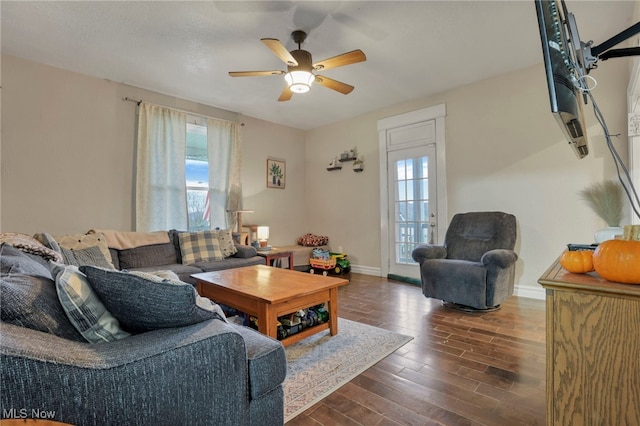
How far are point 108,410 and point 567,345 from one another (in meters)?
1.37

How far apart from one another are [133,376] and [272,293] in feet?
4.27

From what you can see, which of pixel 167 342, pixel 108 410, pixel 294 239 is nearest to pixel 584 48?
pixel 167 342

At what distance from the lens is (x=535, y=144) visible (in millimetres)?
3469

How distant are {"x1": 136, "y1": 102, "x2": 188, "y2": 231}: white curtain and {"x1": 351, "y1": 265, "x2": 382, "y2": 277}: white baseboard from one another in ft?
9.07

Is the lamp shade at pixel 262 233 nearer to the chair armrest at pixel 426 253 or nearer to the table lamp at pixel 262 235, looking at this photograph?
the table lamp at pixel 262 235

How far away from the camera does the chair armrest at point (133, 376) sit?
71cm

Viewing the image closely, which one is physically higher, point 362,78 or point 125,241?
point 362,78

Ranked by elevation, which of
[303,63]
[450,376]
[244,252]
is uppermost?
[303,63]

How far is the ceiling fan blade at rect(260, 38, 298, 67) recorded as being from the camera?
7.20 ft

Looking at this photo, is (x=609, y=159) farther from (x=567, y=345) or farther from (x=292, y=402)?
(x=292, y=402)

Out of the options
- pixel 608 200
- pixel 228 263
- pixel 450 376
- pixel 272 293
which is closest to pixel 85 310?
pixel 272 293

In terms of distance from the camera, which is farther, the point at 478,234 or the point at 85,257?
the point at 478,234

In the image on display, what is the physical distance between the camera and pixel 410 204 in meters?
4.55

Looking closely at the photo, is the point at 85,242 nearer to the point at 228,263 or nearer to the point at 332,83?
the point at 228,263
